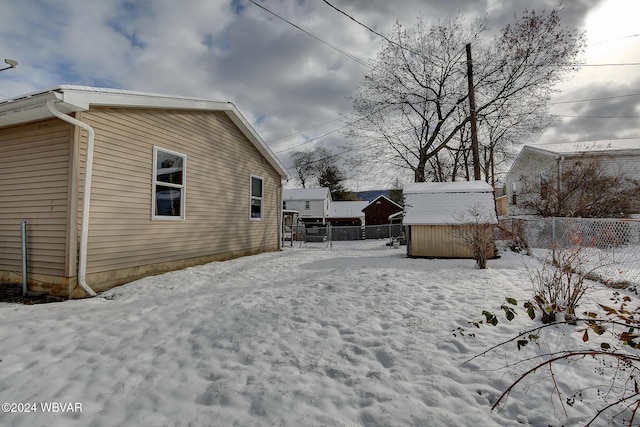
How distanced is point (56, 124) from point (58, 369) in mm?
→ 4388

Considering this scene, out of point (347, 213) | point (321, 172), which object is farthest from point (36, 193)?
point (321, 172)

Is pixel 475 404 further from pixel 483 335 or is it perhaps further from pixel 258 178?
pixel 258 178

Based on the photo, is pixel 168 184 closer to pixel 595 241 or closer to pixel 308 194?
pixel 595 241

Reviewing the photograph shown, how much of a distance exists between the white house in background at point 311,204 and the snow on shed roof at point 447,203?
84.8 ft

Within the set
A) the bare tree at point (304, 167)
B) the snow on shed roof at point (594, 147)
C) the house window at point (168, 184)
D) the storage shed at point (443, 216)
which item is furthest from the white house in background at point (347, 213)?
the house window at point (168, 184)

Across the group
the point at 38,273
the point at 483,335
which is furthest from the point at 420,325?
the point at 38,273

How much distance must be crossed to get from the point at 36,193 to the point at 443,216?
10.2 meters

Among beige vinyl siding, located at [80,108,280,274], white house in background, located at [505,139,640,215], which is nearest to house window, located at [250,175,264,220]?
beige vinyl siding, located at [80,108,280,274]

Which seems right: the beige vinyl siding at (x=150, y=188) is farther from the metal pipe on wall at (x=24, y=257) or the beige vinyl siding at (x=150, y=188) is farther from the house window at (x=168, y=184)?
the metal pipe on wall at (x=24, y=257)

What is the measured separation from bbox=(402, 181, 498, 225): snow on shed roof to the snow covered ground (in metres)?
5.11

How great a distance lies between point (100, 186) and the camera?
531 cm

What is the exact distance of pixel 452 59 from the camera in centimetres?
1673

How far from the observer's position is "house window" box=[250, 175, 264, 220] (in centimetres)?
1027

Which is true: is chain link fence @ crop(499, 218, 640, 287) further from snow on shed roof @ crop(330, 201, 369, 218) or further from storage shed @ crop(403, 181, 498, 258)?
snow on shed roof @ crop(330, 201, 369, 218)
